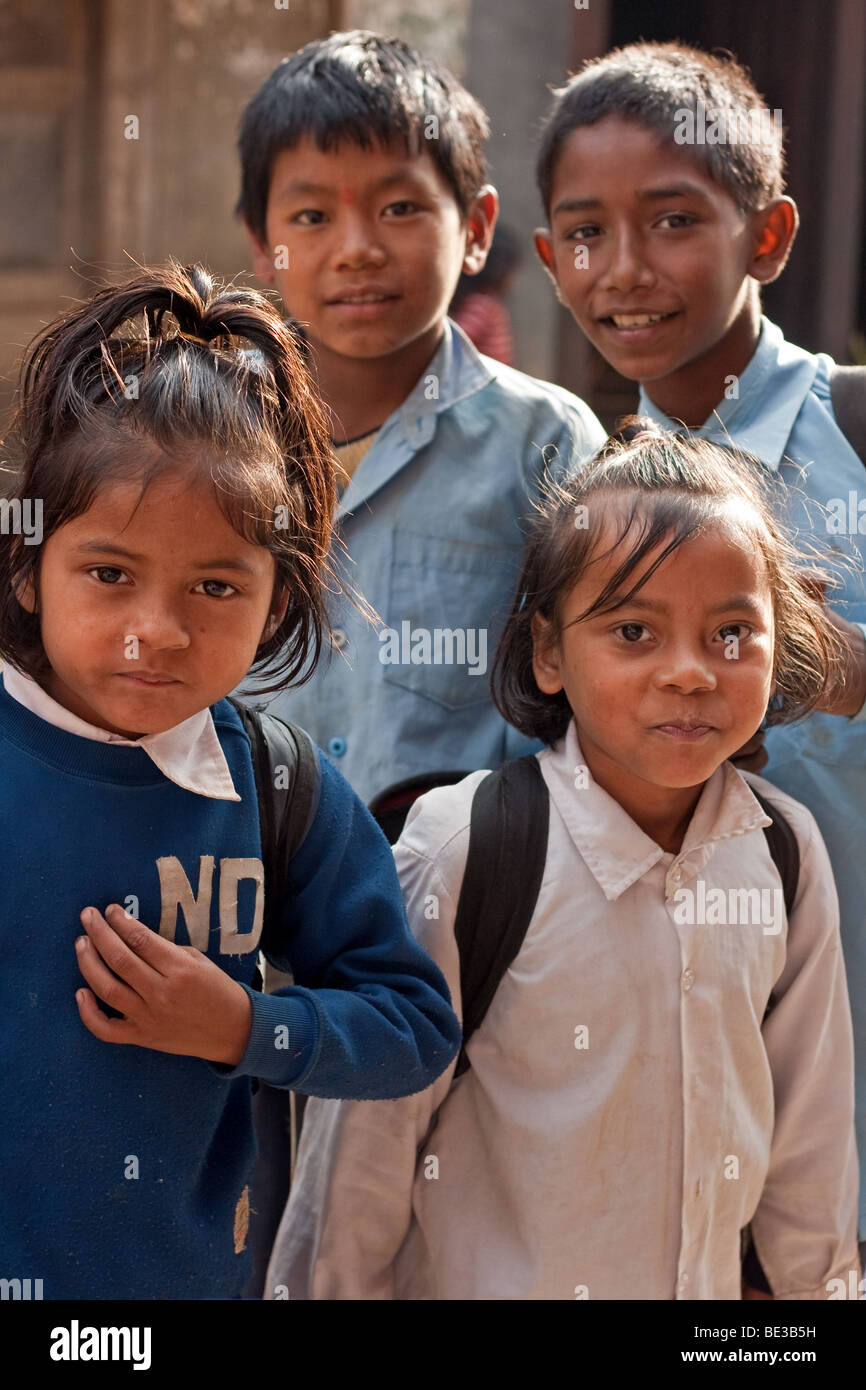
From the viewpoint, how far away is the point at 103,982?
1.38 meters

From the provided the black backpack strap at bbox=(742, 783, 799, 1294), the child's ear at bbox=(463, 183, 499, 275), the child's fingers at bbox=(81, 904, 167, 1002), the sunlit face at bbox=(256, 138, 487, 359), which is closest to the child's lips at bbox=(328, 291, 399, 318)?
the sunlit face at bbox=(256, 138, 487, 359)

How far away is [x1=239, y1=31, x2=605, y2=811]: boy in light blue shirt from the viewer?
2014mm

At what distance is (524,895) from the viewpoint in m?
1.67

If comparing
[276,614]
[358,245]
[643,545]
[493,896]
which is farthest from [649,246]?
[493,896]

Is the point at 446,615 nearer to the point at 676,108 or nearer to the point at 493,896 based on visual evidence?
the point at 493,896

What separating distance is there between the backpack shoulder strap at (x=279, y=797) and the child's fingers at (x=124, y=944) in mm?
180

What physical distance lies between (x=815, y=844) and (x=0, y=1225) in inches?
42.5

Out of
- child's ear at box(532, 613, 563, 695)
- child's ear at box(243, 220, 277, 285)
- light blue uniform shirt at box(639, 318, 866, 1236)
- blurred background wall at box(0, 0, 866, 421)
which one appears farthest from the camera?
blurred background wall at box(0, 0, 866, 421)

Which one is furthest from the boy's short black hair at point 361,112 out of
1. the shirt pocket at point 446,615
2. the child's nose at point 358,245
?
the shirt pocket at point 446,615

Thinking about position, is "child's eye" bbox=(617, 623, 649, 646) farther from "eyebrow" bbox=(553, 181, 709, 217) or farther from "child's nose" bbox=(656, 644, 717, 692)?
"eyebrow" bbox=(553, 181, 709, 217)

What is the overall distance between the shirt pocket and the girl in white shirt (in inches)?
9.4

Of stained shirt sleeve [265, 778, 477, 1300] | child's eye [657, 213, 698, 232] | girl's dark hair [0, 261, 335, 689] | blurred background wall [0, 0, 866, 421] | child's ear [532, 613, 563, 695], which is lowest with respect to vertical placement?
stained shirt sleeve [265, 778, 477, 1300]
